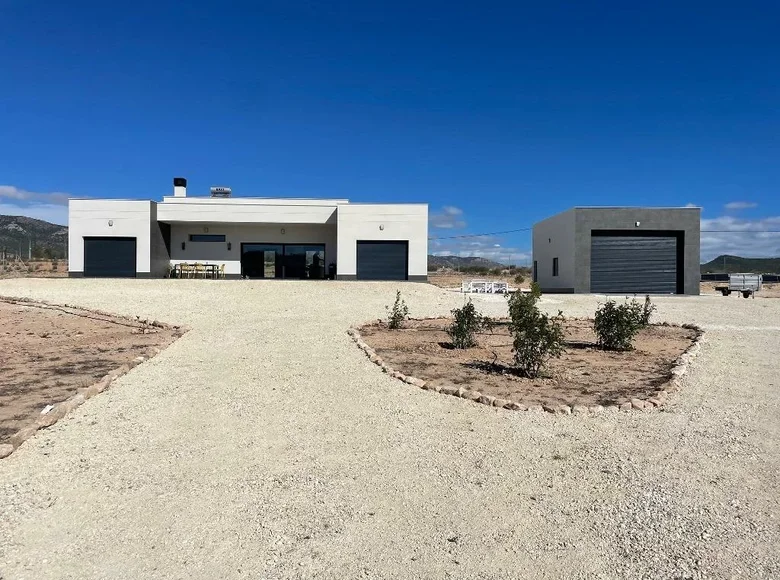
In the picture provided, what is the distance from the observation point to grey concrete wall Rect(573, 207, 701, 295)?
2725 cm

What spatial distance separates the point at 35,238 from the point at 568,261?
77.5 metres

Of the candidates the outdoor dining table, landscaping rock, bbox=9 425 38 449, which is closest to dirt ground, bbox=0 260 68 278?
the outdoor dining table

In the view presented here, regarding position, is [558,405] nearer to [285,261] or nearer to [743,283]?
[285,261]

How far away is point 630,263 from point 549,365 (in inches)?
847

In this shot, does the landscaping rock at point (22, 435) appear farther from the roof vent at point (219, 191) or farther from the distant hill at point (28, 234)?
the distant hill at point (28, 234)

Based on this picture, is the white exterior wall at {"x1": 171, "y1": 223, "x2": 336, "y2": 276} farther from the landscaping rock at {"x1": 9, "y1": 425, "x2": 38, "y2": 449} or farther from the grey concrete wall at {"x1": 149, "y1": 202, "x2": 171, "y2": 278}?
the landscaping rock at {"x1": 9, "y1": 425, "x2": 38, "y2": 449}

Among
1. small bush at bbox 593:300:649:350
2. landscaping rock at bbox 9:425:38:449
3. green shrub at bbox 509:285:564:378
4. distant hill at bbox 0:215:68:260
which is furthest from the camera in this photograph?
distant hill at bbox 0:215:68:260

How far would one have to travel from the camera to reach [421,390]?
22.5ft

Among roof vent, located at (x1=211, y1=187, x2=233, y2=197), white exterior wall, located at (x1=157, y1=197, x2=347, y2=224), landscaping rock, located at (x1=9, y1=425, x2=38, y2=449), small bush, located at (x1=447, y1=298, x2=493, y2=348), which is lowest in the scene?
landscaping rock, located at (x1=9, y1=425, x2=38, y2=449)

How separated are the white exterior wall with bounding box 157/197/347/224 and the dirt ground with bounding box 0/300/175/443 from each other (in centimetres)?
1367

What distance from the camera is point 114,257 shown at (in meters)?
28.2

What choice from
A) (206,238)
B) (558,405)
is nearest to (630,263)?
(206,238)

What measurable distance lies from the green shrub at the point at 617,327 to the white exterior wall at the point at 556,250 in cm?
1762

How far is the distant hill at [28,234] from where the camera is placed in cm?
7022
